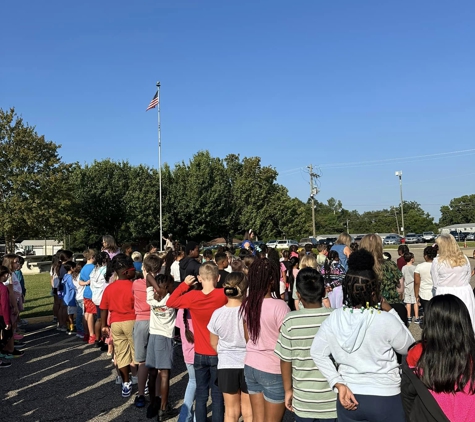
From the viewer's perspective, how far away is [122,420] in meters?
5.33

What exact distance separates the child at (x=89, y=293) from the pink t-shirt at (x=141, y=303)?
3.47m

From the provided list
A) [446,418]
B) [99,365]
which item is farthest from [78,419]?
[446,418]

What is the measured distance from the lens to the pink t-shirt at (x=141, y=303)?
18.8ft

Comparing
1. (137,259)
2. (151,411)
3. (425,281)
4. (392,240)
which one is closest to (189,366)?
(151,411)

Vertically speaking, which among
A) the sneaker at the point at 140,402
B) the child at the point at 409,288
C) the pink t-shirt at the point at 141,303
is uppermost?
the pink t-shirt at the point at 141,303

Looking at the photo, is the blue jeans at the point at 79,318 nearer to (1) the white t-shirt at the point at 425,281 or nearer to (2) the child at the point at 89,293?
(2) the child at the point at 89,293

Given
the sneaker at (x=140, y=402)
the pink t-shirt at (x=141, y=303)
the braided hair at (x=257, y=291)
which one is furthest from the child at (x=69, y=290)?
the braided hair at (x=257, y=291)

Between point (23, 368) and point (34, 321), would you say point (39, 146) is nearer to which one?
point (34, 321)

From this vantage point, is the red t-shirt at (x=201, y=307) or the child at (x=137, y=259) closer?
the red t-shirt at (x=201, y=307)

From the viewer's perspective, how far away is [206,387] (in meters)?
4.49

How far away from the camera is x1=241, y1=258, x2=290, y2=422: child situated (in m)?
3.49

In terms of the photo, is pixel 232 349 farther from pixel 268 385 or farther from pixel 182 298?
pixel 182 298

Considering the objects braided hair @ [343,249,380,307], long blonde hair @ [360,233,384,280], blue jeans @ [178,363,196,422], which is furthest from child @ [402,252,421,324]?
braided hair @ [343,249,380,307]

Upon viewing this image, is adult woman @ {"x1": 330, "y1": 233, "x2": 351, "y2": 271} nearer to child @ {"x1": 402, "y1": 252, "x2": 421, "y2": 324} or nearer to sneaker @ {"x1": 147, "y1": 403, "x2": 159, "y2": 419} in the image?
sneaker @ {"x1": 147, "y1": 403, "x2": 159, "y2": 419}
